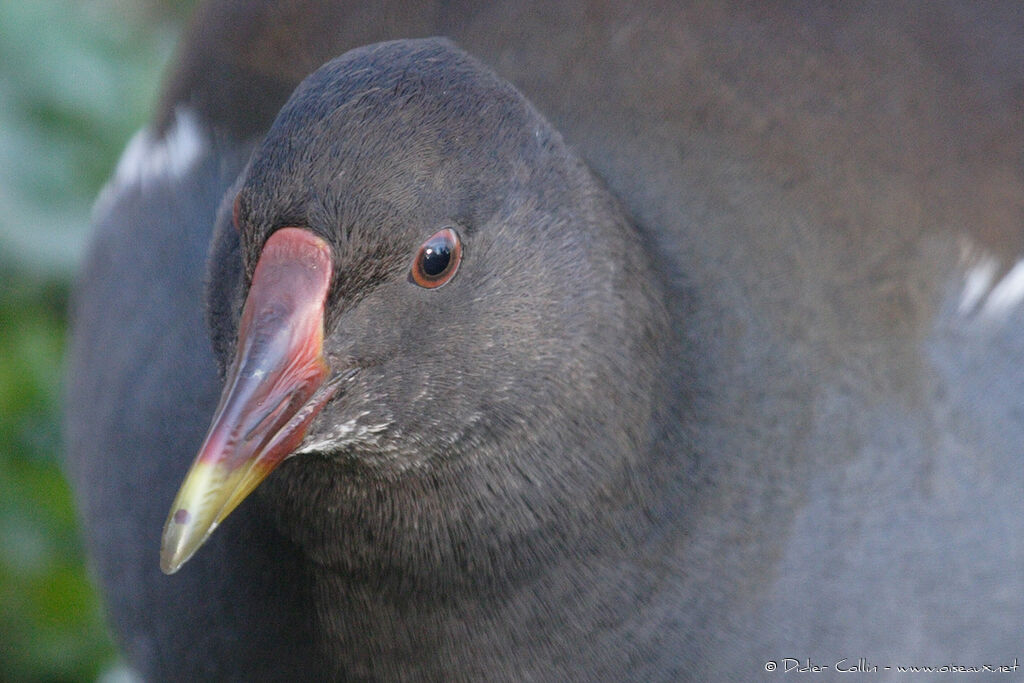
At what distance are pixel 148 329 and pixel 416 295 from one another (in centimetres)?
118

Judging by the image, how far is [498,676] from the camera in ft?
7.78

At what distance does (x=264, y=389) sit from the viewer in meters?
2.00

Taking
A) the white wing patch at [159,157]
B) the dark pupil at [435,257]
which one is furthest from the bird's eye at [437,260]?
the white wing patch at [159,157]

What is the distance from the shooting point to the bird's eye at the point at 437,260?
207cm

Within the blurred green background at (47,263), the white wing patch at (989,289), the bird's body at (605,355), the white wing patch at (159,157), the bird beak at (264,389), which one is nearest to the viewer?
A: the bird beak at (264,389)

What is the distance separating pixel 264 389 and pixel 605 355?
553 mm

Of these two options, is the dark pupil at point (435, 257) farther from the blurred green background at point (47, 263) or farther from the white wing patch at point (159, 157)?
the blurred green background at point (47, 263)

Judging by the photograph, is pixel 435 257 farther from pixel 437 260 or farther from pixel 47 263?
pixel 47 263

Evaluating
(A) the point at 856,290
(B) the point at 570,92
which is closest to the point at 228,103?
(B) the point at 570,92

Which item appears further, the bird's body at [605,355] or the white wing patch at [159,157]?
the white wing patch at [159,157]

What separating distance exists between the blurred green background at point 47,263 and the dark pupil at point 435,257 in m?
2.07

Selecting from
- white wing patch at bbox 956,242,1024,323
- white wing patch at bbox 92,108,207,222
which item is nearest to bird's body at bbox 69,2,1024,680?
white wing patch at bbox 956,242,1024,323

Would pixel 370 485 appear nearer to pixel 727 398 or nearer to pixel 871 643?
pixel 727 398

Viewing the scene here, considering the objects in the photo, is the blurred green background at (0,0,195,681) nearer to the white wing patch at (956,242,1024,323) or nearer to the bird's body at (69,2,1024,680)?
the bird's body at (69,2,1024,680)
